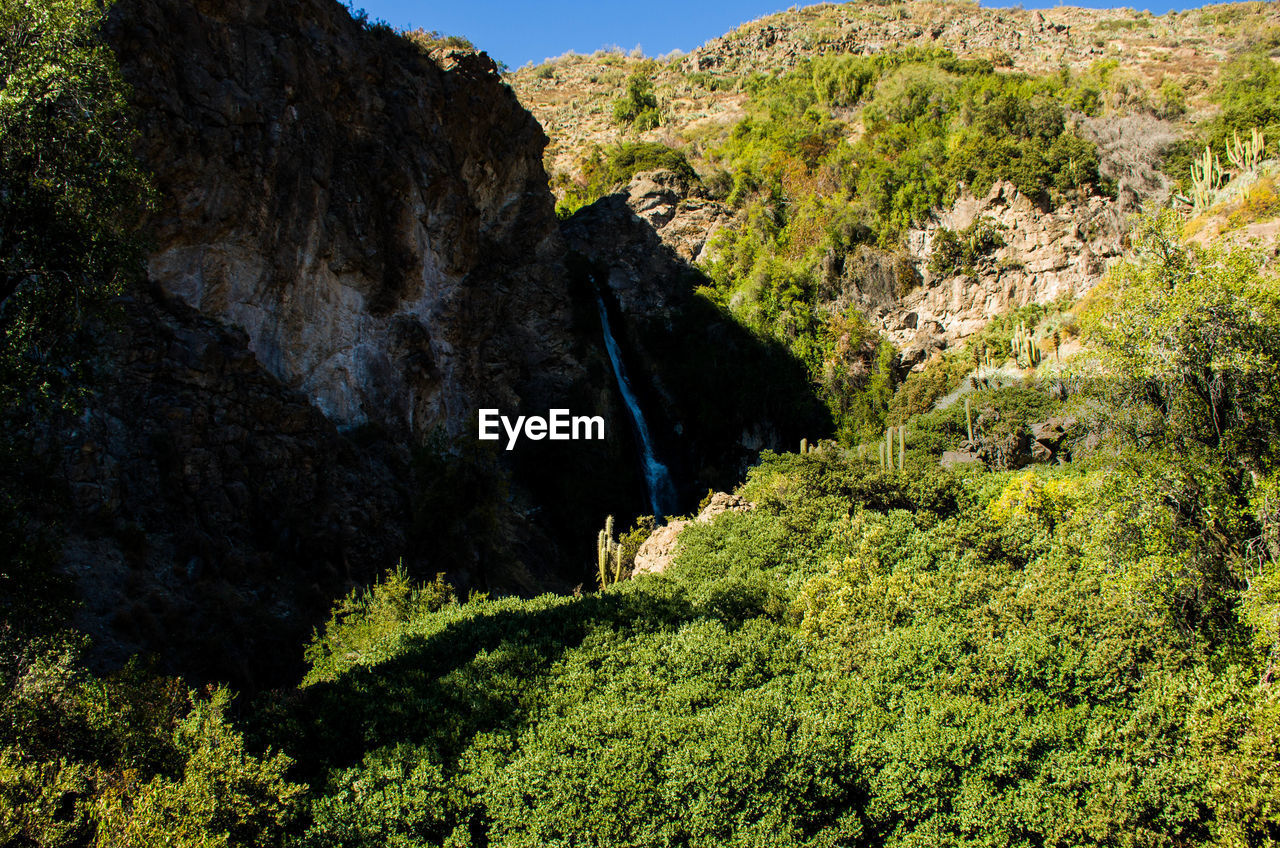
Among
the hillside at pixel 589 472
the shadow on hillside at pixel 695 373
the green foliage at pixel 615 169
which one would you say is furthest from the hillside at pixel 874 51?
the shadow on hillside at pixel 695 373

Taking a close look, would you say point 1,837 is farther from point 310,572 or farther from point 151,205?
point 310,572

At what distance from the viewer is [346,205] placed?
26.5 metres

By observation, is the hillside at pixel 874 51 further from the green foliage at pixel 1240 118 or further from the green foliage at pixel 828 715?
the green foliage at pixel 828 715

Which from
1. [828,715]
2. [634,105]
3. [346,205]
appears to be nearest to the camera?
[828,715]

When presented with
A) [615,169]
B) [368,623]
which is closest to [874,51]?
[615,169]

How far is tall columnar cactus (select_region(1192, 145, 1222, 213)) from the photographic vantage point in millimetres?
33094

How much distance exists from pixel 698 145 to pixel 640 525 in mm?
37431

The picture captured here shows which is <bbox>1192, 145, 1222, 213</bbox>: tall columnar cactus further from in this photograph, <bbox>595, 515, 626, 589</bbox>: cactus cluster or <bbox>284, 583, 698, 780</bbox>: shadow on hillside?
<bbox>284, 583, 698, 780</bbox>: shadow on hillside

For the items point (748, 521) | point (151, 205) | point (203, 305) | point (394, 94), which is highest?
point (394, 94)

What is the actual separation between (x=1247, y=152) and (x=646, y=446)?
29.8m

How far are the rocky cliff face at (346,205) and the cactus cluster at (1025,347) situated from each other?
2071cm

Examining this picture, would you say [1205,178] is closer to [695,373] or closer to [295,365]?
[695,373]

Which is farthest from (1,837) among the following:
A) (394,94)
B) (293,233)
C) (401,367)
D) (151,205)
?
(394,94)

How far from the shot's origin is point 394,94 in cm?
2955
